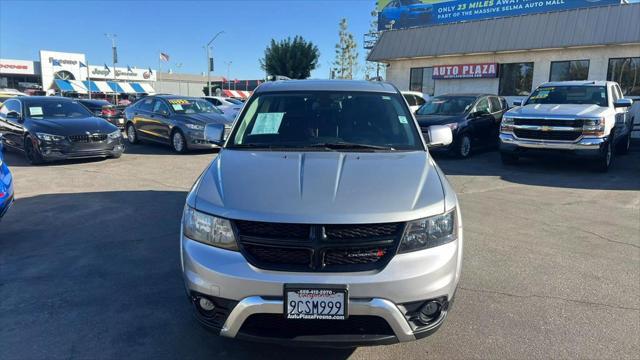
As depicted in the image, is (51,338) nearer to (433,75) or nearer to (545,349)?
(545,349)

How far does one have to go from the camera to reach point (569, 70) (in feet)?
65.6

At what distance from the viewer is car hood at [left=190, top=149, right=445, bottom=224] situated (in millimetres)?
2512

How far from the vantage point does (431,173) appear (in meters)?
3.11

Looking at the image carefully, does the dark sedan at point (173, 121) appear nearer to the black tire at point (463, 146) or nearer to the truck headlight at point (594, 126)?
the black tire at point (463, 146)

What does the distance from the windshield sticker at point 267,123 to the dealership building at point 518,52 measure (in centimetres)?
1881

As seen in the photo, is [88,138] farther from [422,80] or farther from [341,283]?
[422,80]

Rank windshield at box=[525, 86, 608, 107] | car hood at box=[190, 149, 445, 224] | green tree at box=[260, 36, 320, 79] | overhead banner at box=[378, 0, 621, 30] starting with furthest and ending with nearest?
green tree at box=[260, 36, 320, 79], overhead banner at box=[378, 0, 621, 30], windshield at box=[525, 86, 608, 107], car hood at box=[190, 149, 445, 224]

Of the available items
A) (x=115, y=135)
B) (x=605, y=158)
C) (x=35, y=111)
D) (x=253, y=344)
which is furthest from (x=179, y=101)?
(x=253, y=344)

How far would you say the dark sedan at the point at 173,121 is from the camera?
12109 mm

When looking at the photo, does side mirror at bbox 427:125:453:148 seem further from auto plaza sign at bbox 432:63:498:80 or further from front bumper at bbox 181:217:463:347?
auto plaza sign at bbox 432:63:498:80

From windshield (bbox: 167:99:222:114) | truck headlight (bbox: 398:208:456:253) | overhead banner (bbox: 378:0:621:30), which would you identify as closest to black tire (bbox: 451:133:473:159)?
Answer: windshield (bbox: 167:99:222:114)

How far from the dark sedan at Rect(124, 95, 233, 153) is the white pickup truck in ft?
22.5

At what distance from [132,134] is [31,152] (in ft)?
13.7

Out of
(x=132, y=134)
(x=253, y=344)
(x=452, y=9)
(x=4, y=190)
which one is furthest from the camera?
(x=452, y=9)
